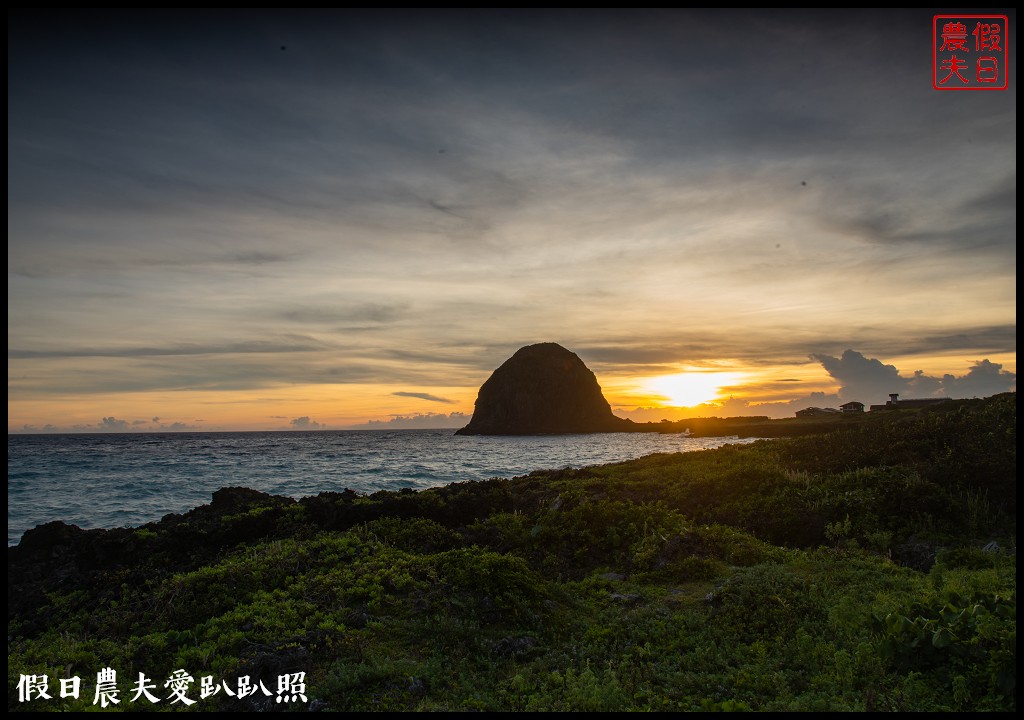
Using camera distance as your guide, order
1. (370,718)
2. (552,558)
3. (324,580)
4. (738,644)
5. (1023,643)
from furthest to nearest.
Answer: (552,558)
(324,580)
(738,644)
(370,718)
(1023,643)

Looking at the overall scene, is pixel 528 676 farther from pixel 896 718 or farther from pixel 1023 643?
pixel 1023 643

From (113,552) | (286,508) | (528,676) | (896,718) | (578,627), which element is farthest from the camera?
(286,508)

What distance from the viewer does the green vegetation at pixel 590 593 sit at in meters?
8.47

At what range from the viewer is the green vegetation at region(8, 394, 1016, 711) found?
8469 mm

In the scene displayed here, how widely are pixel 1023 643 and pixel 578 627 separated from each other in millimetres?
7572

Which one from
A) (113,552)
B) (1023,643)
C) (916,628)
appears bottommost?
(113,552)

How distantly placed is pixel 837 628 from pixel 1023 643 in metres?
5.68

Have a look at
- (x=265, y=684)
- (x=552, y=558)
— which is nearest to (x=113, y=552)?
(x=265, y=684)

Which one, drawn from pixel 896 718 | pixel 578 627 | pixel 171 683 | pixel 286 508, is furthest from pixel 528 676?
pixel 286 508

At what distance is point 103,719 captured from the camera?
7.96 metres

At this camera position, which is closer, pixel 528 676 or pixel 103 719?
pixel 103 719

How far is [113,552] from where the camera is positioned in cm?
1725

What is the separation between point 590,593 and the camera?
13375 millimetres

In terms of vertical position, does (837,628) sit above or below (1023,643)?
below
